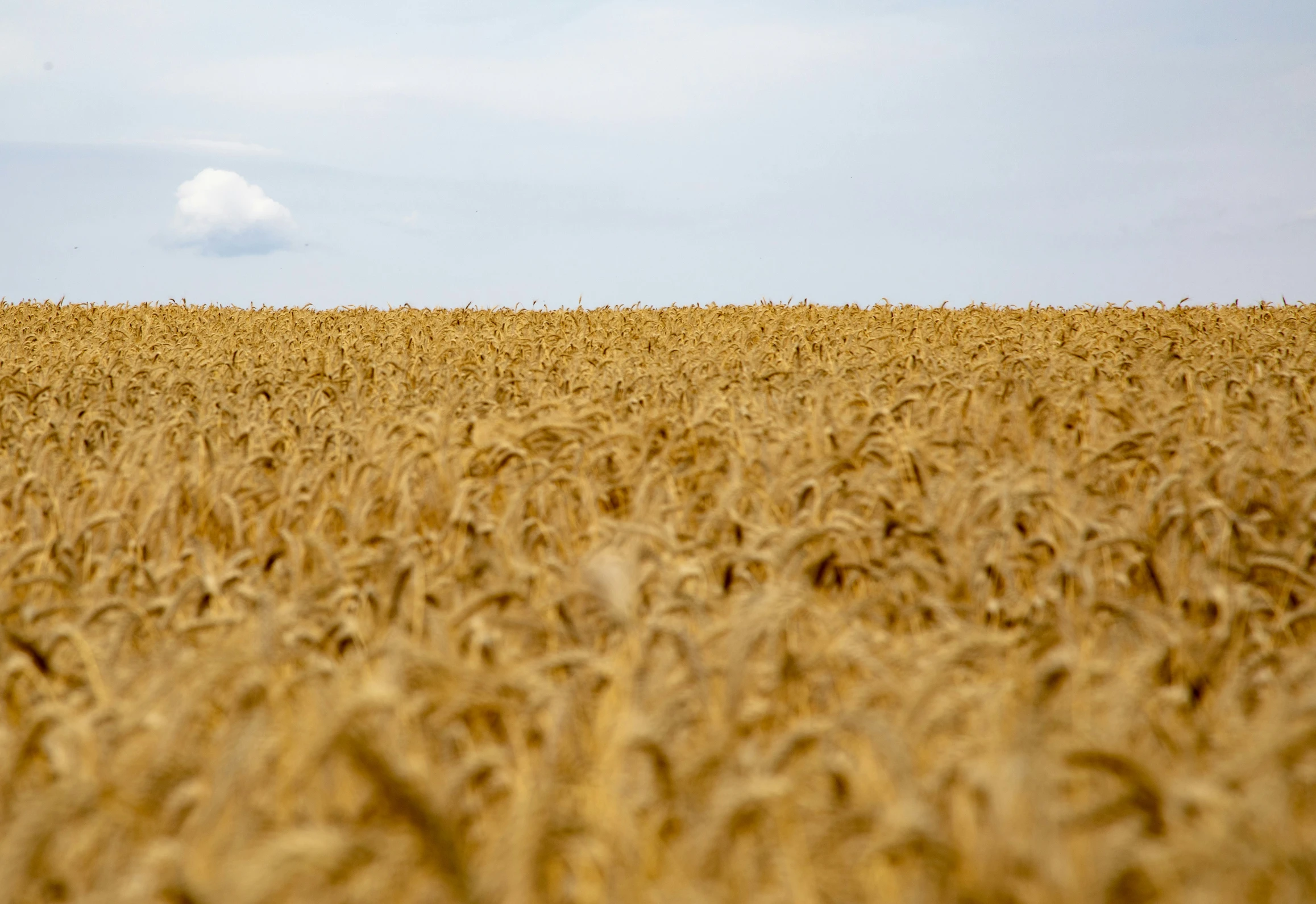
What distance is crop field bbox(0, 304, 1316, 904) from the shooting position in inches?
61.4

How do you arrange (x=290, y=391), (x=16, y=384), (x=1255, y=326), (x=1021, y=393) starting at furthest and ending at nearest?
1. (x=1255, y=326)
2. (x=16, y=384)
3. (x=290, y=391)
4. (x=1021, y=393)

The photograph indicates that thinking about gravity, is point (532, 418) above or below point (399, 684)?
above

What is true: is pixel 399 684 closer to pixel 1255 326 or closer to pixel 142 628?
pixel 142 628

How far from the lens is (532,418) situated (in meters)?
5.86

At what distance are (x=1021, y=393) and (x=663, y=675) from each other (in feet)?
16.2

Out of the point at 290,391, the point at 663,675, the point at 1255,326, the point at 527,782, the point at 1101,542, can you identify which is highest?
the point at 1255,326

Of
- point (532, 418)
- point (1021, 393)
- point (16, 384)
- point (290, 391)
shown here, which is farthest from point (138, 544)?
point (16, 384)

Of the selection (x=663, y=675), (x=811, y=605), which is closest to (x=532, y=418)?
(x=811, y=605)

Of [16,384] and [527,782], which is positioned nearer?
[527,782]

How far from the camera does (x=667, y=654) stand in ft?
7.43

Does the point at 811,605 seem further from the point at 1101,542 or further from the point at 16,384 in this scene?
the point at 16,384

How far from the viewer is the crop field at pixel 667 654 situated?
156 centimetres

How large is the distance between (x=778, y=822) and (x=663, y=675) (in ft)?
1.70

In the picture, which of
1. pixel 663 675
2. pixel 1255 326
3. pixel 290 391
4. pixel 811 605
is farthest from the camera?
pixel 1255 326
